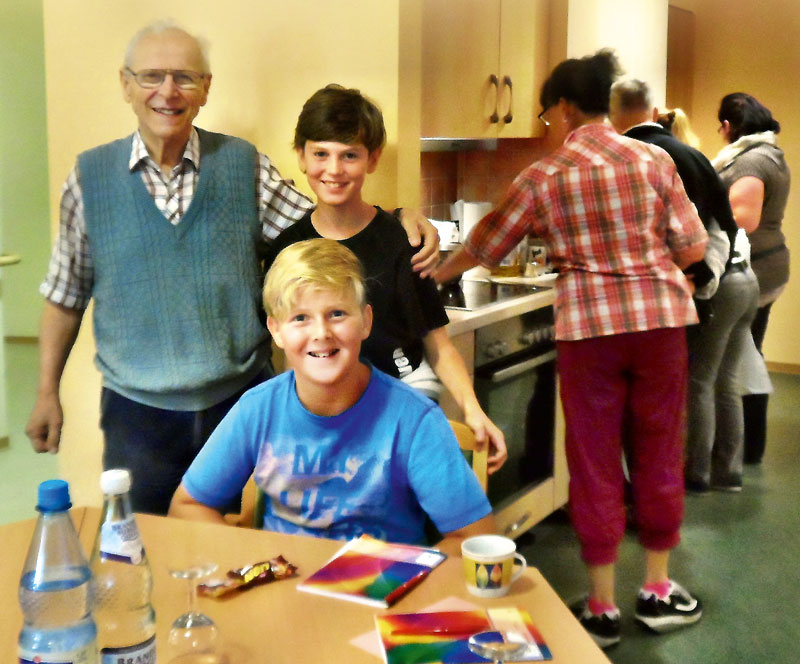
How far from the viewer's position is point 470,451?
59.5 inches

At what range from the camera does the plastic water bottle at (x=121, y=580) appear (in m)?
0.84

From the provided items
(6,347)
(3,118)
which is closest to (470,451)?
(3,118)

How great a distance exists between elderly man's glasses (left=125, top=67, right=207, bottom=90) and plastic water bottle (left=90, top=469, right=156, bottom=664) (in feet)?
3.33

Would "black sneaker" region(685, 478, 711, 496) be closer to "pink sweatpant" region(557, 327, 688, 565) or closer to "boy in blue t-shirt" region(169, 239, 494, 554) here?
"pink sweatpant" region(557, 327, 688, 565)

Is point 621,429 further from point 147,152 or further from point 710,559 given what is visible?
point 147,152

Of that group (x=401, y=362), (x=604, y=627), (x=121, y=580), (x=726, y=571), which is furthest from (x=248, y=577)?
(x=726, y=571)

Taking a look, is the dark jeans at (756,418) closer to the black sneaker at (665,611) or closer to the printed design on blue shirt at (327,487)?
the black sneaker at (665,611)

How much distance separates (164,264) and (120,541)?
94 centimetres

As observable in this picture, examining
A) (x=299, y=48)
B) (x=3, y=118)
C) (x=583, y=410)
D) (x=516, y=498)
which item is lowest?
(x=516, y=498)

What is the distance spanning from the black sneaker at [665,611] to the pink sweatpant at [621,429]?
5.5 inches

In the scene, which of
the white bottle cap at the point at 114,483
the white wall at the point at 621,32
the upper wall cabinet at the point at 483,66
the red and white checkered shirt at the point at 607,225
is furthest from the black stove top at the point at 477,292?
the white bottle cap at the point at 114,483

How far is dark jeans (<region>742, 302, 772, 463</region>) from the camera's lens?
3.50 metres

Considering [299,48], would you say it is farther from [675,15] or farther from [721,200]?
[675,15]

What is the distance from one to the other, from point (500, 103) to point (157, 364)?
4.81ft
